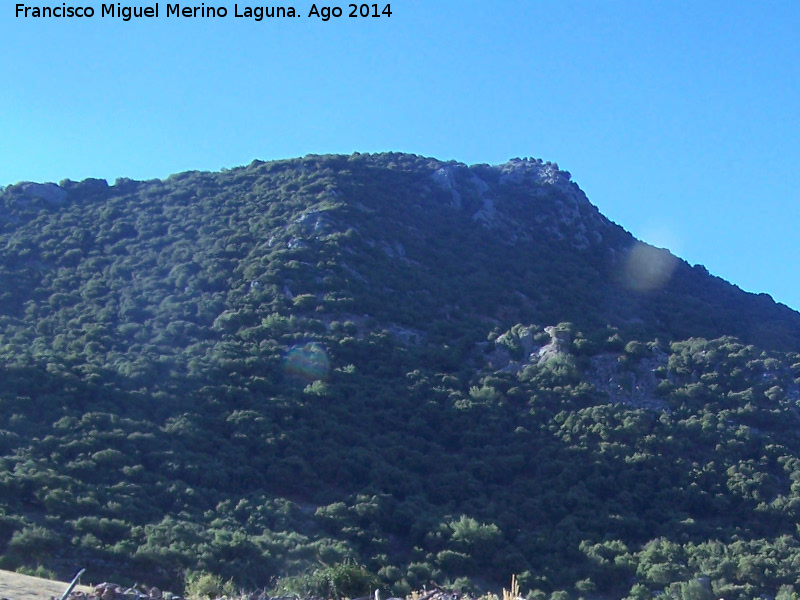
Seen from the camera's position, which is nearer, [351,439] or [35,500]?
[35,500]

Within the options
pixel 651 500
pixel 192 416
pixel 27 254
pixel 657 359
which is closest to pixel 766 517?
pixel 651 500

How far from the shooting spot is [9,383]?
24281 millimetres

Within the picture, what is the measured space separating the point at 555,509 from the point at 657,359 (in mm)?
10656

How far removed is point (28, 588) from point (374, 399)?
1656 centimetres

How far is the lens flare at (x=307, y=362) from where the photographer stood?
29.0 m

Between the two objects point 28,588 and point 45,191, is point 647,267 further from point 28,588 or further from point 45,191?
point 28,588

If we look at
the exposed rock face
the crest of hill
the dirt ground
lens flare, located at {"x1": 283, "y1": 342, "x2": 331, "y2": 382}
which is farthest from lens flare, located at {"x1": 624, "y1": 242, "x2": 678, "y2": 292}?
Result: the dirt ground

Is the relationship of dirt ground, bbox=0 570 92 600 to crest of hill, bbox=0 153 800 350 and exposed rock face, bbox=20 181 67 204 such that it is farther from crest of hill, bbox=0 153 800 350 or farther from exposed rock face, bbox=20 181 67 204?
exposed rock face, bbox=20 181 67 204

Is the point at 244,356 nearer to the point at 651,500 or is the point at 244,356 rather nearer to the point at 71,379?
the point at 71,379

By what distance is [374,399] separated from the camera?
28.3 m

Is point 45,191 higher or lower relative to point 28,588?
higher

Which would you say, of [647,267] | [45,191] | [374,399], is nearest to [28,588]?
[374,399]

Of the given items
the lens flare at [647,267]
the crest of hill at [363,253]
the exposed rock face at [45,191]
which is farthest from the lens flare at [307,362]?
the exposed rock face at [45,191]

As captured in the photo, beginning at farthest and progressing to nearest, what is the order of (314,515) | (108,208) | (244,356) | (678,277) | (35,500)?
(678,277) < (108,208) < (244,356) < (314,515) < (35,500)
